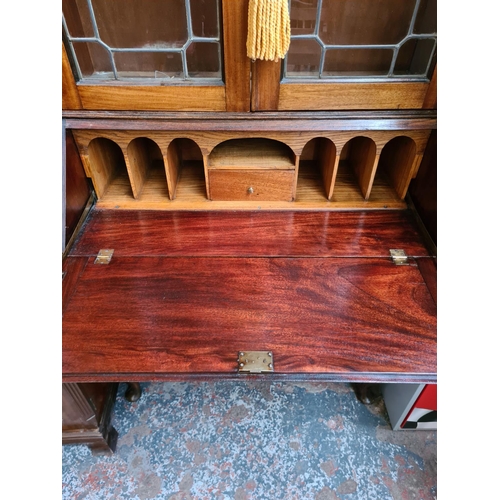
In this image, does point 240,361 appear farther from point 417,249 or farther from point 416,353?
point 417,249

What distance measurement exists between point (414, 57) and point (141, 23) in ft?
2.23

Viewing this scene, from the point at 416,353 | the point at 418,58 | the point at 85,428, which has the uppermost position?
the point at 418,58

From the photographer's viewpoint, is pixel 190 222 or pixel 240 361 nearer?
pixel 240 361

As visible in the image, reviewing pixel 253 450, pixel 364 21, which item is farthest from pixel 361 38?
pixel 253 450

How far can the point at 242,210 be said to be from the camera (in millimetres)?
1164

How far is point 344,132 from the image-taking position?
1042mm

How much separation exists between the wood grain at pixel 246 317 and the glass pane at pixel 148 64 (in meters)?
0.47

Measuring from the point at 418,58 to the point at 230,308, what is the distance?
2.55 feet

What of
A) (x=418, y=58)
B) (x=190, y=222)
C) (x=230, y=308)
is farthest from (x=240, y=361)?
(x=418, y=58)

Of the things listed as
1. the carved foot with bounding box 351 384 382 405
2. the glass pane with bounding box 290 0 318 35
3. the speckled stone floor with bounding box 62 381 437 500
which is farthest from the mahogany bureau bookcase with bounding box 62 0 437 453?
the carved foot with bounding box 351 384 382 405

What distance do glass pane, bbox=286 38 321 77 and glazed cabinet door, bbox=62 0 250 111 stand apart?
0.12m

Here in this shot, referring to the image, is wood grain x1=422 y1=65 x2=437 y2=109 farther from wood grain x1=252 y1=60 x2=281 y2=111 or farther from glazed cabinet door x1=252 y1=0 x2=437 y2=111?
wood grain x1=252 y1=60 x2=281 y2=111

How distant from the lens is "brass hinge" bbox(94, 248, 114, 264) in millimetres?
1011

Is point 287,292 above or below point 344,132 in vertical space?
below
